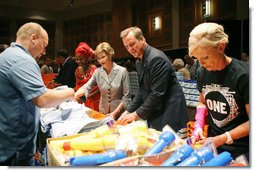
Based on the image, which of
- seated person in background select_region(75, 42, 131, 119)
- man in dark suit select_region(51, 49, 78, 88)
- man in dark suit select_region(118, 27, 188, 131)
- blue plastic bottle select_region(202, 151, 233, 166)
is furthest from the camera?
man in dark suit select_region(51, 49, 78, 88)

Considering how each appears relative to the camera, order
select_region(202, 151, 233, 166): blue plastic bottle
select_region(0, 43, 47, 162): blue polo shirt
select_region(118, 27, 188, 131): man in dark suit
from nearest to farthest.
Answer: select_region(202, 151, 233, 166): blue plastic bottle
select_region(0, 43, 47, 162): blue polo shirt
select_region(118, 27, 188, 131): man in dark suit

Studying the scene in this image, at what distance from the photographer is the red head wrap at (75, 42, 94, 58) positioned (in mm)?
1956

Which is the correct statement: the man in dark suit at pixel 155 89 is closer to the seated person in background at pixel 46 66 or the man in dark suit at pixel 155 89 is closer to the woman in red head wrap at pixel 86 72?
the seated person in background at pixel 46 66

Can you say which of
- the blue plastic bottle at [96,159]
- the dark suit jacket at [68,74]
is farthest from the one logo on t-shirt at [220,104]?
the dark suit jacket at [68,74]

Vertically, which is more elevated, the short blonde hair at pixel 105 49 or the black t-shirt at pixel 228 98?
the short blonde hair at pixel 105 49

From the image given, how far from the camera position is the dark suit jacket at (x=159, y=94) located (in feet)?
5.42

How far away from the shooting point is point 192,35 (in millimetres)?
1179

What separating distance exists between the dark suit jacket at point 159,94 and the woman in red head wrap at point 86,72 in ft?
2.14

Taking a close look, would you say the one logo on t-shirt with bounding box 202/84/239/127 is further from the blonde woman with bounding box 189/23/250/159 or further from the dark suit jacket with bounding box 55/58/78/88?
the dark suit jacket with bounding box 55/58/78/88

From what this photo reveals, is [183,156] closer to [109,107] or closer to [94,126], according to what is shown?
[94,126]

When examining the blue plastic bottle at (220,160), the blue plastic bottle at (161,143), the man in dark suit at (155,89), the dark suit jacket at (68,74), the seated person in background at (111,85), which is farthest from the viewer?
the dark suit jacket at (68,74)

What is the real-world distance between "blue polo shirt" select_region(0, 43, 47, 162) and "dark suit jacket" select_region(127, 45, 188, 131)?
0.56 m

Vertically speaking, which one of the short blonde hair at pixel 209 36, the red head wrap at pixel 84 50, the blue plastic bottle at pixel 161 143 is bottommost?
the blue plastic bottle at pixel 161 143

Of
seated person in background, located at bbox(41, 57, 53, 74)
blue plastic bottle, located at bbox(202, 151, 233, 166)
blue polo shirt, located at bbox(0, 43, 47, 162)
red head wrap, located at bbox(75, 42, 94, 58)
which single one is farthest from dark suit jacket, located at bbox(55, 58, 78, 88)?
blue plastic bottle, located at bbox(202, 151, 233, 166)
